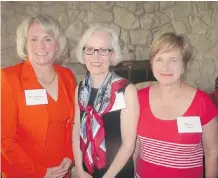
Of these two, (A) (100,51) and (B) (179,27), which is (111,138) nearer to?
(A) (100,51)

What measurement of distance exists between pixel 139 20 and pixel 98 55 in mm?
2108

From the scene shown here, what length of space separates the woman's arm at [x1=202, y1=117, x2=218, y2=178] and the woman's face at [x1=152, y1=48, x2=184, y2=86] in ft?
0.79

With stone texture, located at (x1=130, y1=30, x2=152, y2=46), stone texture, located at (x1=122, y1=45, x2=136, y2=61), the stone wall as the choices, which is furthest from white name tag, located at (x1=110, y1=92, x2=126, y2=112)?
stone texture, located at (x1=130, y1=30, x2=152, y2=46)

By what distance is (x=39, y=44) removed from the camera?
1249 mm

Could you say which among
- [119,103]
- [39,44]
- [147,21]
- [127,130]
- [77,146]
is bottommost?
[77,146]

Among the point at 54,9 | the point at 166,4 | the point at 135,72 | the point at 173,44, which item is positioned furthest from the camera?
the point at 166,4

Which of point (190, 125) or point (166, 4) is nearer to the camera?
point (190, 125)

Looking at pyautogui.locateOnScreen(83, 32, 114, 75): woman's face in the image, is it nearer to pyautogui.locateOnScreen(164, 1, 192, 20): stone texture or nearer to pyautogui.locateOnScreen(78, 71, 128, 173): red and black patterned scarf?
pyautogui.locateOnScreen(78, 71, 128, 173): red and black patterned scarf

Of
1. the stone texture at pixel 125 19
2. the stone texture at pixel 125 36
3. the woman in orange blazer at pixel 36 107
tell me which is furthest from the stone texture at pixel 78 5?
the woman in orange blazer at pixel 36 107

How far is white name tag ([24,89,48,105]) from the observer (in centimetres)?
124

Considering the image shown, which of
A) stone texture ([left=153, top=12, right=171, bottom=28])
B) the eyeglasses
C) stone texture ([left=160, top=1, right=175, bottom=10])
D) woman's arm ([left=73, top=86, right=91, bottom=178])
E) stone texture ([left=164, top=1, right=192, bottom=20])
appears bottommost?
woman's arm ([left=73, top=86, right=91, bottom=178])

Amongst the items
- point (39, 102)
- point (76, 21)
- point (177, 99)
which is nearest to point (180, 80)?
point (177, 99)

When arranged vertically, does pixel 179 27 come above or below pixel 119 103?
above

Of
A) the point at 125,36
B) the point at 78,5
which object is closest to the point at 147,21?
the point at 125,36
